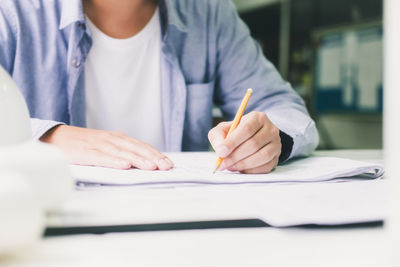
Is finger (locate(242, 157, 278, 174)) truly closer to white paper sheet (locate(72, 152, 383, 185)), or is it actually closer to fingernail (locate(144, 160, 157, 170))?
white paper sheet (locate(72, 152, 383, 185))

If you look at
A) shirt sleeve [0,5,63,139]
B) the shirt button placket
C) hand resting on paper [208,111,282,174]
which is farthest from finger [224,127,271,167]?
shirt sleeve [0,5,63,139]

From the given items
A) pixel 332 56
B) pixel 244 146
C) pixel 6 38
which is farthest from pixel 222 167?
pixel 332 56

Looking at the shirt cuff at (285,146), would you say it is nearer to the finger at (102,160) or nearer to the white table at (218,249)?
the finger at (102,160)

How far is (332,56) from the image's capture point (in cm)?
353

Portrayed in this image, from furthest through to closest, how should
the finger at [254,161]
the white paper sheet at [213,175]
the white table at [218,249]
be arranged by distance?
1. the finger at [254,161]
2. the white paper sheet at [213,175]
3. the white table at [218,249]

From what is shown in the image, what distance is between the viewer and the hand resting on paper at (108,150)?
63 centimetres

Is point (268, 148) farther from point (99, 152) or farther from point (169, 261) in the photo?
point (169, 261)

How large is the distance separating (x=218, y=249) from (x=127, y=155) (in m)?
0.35

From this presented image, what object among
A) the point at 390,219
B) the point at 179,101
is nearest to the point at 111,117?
the point at 179,101

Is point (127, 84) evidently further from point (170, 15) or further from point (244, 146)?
point (244, 146)

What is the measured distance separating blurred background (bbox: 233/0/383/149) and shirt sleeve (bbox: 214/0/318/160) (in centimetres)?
217

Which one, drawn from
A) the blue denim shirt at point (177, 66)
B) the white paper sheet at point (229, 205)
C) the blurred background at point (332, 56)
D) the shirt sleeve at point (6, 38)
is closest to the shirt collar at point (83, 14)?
the blue denim shirt at point (177, 66)

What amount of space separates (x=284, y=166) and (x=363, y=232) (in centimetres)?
36

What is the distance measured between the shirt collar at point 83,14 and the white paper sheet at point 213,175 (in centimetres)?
47
